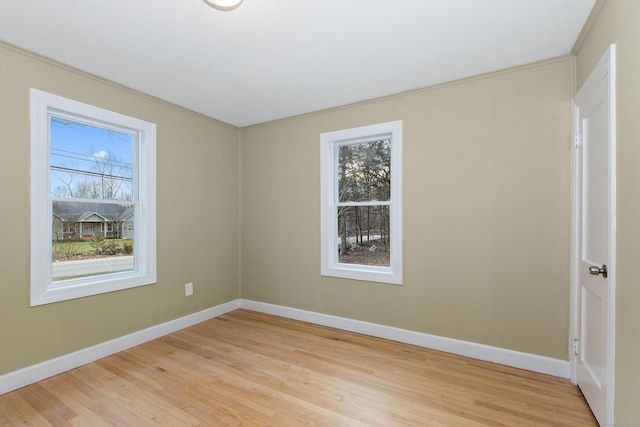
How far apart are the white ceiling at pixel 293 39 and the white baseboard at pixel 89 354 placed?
2465 mm

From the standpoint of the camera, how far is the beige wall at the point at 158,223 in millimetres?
2230

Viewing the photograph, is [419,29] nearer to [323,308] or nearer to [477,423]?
[477,423]

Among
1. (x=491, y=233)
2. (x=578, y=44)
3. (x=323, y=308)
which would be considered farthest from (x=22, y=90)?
(x=578, y=44)

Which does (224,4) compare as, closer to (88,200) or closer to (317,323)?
(88,200)

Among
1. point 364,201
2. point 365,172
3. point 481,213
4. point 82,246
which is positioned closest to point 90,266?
point 82,246

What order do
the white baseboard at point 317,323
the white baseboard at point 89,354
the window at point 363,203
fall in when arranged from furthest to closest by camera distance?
the window at point 363,203 → the white baseboard at point 317,323 → the white baseboard at point 89,354

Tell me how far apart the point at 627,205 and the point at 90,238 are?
395 centimetres

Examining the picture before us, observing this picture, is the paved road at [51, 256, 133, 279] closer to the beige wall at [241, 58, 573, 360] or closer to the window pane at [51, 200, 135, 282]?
the window pane at [51, 200, 135, 282]

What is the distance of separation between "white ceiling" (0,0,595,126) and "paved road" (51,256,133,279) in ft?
5.64

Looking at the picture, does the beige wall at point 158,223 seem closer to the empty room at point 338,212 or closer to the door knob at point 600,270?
the empty room at point 338,212

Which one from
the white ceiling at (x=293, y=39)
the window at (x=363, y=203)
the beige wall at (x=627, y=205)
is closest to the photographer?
the beige wall at (x=627, y=205)

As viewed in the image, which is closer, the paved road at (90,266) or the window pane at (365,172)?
the paved road at (90,266)

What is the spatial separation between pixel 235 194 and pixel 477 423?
3572mm

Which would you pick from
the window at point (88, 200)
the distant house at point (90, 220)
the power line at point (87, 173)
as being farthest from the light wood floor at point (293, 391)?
the power line at point (87, 173)
